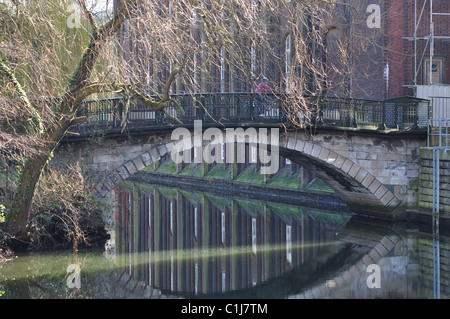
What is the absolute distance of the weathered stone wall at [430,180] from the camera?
18.7 meters

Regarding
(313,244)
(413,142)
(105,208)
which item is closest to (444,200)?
(413,142)

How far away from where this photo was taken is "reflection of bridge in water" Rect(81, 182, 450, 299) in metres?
13.0

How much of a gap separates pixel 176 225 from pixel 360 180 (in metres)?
4.75

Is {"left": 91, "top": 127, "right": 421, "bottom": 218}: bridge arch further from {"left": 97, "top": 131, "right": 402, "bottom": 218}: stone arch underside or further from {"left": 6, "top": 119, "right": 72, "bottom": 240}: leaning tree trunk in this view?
{"left": 6, "top": 119, "right": 72, "bottom": 240}: leaning tree trunk

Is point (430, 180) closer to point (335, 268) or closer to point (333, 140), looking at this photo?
point (333, 140)

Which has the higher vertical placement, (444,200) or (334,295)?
(444,200)

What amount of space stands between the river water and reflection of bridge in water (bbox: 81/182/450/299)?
0.02m

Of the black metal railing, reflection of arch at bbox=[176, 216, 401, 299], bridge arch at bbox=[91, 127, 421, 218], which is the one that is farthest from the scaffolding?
reflection of arch at bbox=[176, 216, 401, 299]
